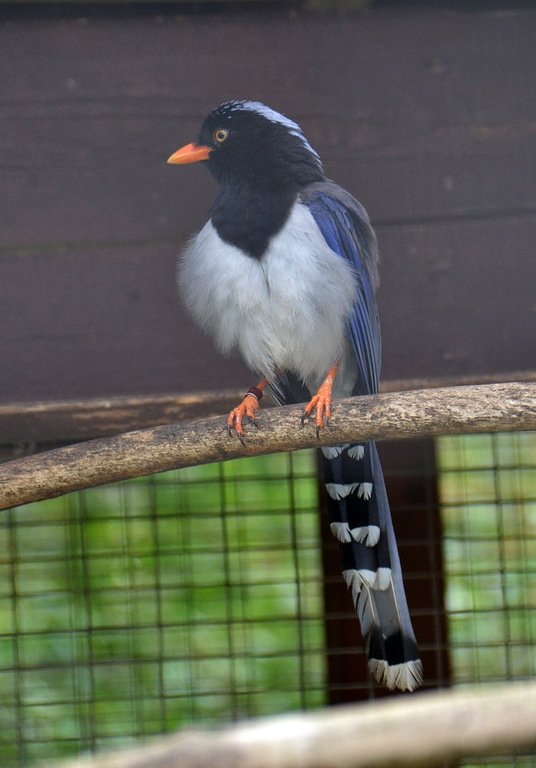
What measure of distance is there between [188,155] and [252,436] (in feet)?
2.02

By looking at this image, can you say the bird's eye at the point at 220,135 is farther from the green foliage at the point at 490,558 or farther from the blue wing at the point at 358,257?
the green foliage at the point at 490,558

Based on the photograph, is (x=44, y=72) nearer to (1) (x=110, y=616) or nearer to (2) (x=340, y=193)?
(2) (x=340, y=193)

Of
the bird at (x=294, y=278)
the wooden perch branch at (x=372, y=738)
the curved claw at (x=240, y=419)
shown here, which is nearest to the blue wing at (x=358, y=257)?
the bird at (x=294, y=278)

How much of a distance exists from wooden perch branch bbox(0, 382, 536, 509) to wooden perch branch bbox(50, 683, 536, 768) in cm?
117

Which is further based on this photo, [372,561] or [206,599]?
[206,599]

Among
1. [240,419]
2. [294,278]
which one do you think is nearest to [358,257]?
[294,278]

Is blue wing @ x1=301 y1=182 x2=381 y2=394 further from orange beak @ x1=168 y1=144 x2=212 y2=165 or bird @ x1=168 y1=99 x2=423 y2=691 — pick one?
orange beak @ x1=168 y1=144 x2=212 y2=165

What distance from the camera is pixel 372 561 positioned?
2100 millimetres

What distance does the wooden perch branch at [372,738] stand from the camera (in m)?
Result: 0.51

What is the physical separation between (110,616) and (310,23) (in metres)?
2.29

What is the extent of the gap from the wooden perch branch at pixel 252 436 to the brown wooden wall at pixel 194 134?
215 millimetres

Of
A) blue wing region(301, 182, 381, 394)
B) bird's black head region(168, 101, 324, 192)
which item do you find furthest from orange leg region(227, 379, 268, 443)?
bird's black head region(168, 101, 324, 192)

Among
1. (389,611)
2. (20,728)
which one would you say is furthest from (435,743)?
(20,728)

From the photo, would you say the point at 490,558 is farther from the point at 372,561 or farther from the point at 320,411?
the point at 320,411
